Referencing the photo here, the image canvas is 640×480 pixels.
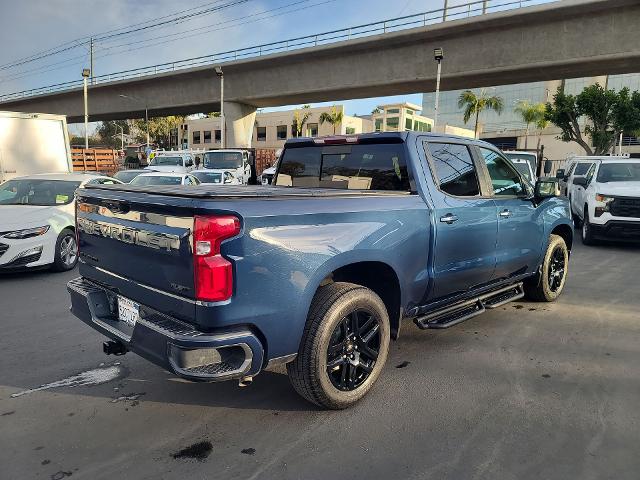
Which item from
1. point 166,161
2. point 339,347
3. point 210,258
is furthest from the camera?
point 166,161

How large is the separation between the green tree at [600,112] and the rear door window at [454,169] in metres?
31.6

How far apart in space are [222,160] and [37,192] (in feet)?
41.5

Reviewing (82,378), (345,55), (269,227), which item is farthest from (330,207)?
(345,55)

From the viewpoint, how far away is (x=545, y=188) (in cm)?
532

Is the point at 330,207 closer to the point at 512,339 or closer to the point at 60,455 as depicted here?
the point at 60,455

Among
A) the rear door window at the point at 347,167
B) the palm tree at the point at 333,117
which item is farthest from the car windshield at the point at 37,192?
the palm tree at the point at 333,117

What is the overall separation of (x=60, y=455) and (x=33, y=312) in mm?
3301

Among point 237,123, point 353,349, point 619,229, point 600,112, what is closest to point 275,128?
point 237,123

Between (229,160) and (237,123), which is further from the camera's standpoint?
(237,123)

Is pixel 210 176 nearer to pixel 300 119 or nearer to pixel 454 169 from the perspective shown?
pixel 454 169

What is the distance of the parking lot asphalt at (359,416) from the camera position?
2707 mm

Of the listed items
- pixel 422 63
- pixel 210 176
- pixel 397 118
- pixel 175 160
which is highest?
pixel 397 118

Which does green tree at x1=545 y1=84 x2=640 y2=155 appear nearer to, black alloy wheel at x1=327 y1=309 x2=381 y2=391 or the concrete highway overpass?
the concrete highway overpass

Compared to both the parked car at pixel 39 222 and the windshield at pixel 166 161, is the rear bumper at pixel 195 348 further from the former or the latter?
the windshield at pixel 166 161
